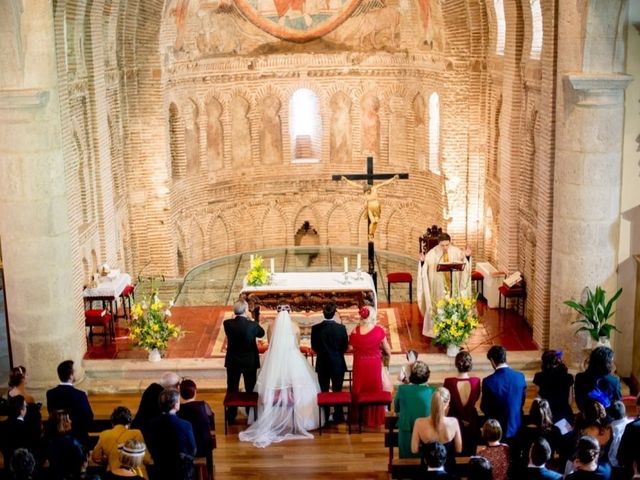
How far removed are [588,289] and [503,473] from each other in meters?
6.51

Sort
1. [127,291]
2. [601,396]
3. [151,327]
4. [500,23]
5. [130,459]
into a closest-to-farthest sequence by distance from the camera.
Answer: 1. [130,459]
2. [601,396]
3. [151,327]
4. [127,291]
5. [500,23]

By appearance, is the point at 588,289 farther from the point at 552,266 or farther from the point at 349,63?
the point at 349,63

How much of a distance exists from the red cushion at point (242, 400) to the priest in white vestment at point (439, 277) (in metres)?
5.07

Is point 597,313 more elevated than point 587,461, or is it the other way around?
point 587,461

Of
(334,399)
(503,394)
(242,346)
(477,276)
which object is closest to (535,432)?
(503,394)

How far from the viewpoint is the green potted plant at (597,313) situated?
50.3 feet

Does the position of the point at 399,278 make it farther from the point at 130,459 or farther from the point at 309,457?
the point at 130,459

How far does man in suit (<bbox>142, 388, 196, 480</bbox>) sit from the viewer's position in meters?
10.5

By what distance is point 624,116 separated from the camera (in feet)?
50.4

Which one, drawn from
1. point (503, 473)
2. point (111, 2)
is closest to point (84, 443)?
point (503, 473)

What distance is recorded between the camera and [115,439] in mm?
10109

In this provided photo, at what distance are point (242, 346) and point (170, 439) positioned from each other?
151 inches

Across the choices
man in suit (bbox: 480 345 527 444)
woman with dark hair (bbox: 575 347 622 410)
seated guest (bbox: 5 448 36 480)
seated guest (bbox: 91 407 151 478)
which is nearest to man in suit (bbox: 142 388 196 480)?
seated guest (bbox: 91 407 151 478)

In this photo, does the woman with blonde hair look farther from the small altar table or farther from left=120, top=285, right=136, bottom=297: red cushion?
left=120, top=285, right=136, bottom=297: red cushion
